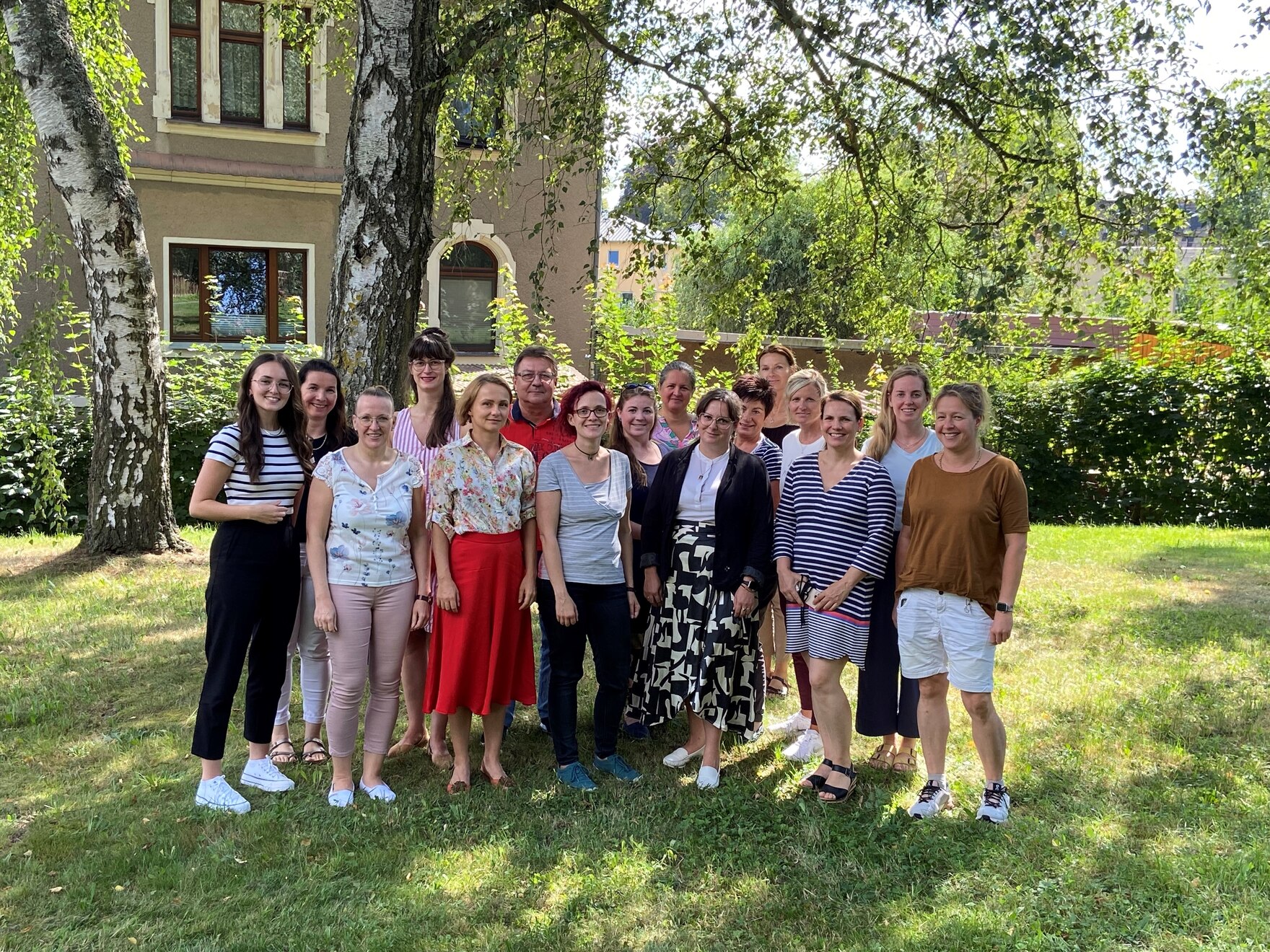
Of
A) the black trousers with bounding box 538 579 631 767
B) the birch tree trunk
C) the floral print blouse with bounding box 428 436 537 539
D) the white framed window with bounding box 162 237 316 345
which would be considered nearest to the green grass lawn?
the black trousers with bounding box 538 579 631 767

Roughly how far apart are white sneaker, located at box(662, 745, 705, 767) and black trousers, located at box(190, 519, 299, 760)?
6.38 ft

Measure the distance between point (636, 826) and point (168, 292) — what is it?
47.2ft

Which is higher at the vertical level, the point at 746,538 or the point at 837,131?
the point at 837,131

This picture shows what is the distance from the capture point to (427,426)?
193 inches

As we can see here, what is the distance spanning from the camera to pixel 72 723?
18.1 ft

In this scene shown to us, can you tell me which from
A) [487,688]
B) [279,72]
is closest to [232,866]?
[487,688]

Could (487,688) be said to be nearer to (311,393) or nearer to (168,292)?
(311,393)

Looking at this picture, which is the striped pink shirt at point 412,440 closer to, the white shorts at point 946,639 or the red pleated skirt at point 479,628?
the red pleated skirt at point 479,628

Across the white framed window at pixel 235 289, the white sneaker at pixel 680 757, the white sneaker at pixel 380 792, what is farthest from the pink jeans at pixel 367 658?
the white framed window at pixel 235 289

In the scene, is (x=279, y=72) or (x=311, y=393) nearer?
(x=311, y=393)

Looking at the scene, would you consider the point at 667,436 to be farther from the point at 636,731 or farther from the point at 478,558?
the point at 636,731

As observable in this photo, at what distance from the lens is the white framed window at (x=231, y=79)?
616 inches

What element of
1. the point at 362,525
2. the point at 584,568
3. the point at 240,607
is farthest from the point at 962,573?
the point at 240,607

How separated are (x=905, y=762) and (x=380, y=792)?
251cm
